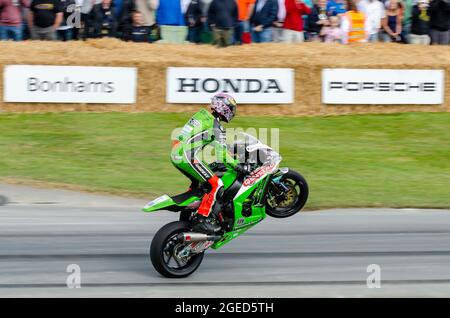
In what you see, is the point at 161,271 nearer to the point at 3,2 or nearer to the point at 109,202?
the point at 109,202

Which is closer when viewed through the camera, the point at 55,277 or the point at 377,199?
the point at 55,277

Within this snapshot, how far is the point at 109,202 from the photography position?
1362 centimetres

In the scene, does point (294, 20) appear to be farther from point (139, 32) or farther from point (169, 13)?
point (139, 32)

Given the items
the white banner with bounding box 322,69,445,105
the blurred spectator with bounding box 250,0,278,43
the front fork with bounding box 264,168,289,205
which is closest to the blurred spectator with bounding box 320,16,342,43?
the blurred spectator with bounding box 250,0,278,43

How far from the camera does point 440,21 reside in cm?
2075

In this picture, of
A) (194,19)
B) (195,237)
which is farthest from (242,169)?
(194,19)

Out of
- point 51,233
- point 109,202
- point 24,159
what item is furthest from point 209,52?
point 51,233

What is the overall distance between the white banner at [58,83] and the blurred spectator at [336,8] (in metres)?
4.75

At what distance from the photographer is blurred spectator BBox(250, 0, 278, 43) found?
64.3 ft

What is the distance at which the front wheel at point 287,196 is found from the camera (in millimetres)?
11500

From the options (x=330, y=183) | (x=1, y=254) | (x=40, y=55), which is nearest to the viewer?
(x=1, y=254)

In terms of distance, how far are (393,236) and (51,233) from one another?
169 inches

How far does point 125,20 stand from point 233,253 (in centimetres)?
1046

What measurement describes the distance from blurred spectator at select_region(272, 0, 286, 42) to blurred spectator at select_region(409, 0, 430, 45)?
297cm
